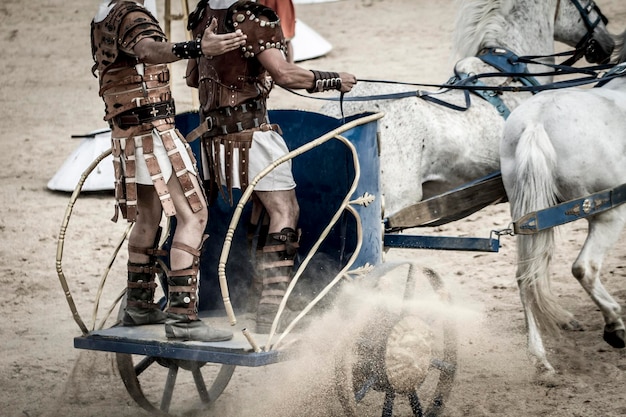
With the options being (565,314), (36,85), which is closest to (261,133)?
(565,314)

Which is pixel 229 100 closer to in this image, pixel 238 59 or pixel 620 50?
pixel 238 59

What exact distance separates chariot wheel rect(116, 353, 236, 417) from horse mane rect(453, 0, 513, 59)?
2519mm

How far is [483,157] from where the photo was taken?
214 inches

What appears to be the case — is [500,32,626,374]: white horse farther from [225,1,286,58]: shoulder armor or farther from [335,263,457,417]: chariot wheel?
[225,1,286,58]: shoulder armor

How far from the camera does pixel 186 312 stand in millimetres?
3658

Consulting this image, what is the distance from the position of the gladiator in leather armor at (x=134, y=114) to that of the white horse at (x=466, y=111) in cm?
180

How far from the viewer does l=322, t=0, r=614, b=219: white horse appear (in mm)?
5270

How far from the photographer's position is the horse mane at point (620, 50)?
17.5ft

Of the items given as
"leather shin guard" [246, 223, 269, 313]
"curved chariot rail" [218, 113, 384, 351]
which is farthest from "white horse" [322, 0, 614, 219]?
"curved chariot rail" [218, 113, 384, 351]

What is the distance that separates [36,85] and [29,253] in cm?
Result: 560

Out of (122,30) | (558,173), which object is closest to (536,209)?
(558,173)

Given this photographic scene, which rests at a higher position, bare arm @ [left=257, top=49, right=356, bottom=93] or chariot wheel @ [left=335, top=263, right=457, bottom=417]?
bare arm @ [left=257, top=49, right=356, bottom=93]

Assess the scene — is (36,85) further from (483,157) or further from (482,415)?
(482,415)

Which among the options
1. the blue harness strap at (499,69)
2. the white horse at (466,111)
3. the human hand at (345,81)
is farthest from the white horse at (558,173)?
the human hand at (345,81)
